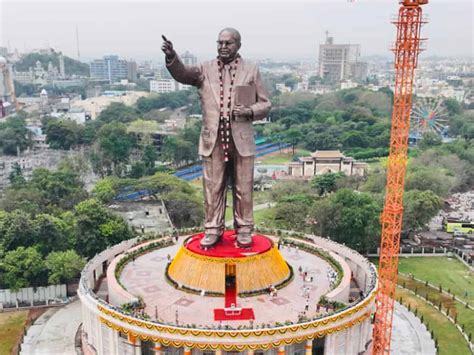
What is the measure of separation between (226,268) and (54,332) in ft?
36.9

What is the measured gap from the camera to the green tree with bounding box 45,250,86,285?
3123 cm

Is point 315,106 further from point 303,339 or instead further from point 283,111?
point 303,339

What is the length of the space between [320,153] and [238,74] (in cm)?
4508

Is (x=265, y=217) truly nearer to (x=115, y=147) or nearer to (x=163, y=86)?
(x=115, y=147)

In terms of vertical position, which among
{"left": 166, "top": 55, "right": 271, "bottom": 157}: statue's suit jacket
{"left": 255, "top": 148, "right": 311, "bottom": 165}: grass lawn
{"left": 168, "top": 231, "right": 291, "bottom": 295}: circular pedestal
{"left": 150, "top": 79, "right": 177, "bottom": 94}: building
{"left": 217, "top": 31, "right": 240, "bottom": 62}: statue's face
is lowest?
{"left": 255, "top": 148, "right": 311, "bottom": 165}: grass lawn

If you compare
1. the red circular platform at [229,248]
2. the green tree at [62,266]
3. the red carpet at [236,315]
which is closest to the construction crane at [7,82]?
the green tree at [62,266]

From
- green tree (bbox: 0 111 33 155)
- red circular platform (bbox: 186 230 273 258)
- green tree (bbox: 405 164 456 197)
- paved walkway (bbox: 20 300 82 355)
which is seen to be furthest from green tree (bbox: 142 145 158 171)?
red circular platform (bbox: 186 230 273 258)

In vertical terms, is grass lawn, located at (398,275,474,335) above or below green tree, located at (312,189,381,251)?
below

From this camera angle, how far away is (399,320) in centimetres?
3017

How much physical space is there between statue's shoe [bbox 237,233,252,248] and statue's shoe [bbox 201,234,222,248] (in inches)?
43.9

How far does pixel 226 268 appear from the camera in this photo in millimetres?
24766

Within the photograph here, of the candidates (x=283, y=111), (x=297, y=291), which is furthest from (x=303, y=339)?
→ (x=283, y=111)

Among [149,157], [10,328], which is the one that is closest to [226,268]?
[10,328]

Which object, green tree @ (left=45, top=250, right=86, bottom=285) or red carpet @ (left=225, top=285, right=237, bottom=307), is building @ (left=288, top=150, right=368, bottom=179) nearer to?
green tree @ (left=45, top=250, right=86, bottom=285)
